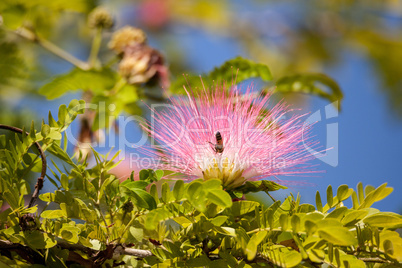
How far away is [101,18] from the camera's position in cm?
136

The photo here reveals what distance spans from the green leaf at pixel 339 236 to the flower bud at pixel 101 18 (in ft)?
3.70

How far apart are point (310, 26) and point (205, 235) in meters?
3.43

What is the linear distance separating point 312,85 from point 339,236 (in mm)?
726

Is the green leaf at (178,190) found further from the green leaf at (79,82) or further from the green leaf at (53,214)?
the green leaf at (79,82)

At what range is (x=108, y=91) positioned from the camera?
3.59 feet

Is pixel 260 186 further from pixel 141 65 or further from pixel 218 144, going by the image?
pixel 141 65

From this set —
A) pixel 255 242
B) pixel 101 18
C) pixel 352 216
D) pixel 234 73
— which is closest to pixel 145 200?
pixel 255 242

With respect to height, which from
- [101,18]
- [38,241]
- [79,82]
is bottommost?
[38,241]

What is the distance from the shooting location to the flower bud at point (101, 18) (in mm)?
1354

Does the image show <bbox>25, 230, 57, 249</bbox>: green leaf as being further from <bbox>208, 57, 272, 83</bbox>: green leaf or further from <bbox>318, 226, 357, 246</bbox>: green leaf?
<bbox>208, 57, 272, 83</bbox>: green leaf

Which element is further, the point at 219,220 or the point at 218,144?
the point at 218,144

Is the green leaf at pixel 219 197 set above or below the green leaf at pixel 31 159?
below

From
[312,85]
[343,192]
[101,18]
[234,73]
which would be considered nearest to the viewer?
[343,192]

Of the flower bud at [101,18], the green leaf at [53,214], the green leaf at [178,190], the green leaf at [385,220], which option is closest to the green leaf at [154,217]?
the green leaf at [178,190]
